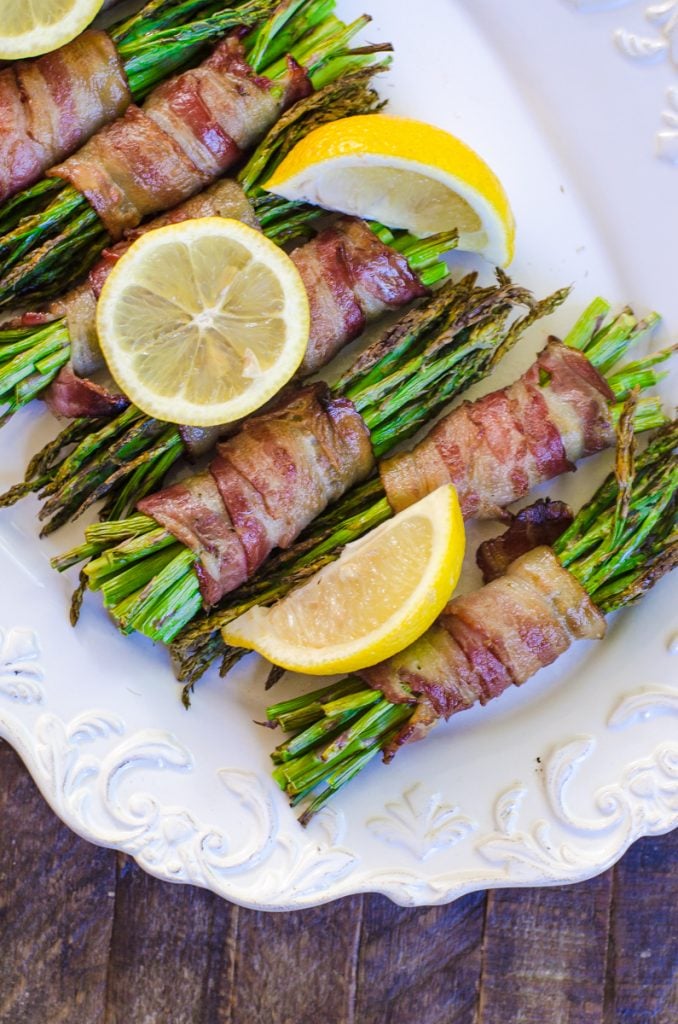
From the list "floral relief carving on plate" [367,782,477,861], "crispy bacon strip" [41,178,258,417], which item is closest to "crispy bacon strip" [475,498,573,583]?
"floral relief carving on plate" [367,782,477,861]

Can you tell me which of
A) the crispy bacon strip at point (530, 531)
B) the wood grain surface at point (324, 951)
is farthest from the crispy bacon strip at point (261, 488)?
the wood grain surface at point (324, 951)

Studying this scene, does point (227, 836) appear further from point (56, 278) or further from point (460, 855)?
point (56, 278)

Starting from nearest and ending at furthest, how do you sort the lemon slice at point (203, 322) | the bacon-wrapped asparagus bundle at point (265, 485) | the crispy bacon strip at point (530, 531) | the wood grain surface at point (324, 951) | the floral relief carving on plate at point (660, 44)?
the lemon slice at point (203, 322) → the bacon-wrapped asparagus bundle at point (265, 485) → the floral relief carving on plate at point (660, 44) → the crispy bacon strip at point (530, 531) → the wood grain surface at point (324, 951)

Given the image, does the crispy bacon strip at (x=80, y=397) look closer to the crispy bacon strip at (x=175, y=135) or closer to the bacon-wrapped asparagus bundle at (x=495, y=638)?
the crispy bacon strip at (x=175, y=135)

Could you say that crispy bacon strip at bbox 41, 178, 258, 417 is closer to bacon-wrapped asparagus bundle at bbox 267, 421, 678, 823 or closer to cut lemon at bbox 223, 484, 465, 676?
cut lemon at bbox 223, 484, 465, 676

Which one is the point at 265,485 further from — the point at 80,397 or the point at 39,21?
the point at 39,21

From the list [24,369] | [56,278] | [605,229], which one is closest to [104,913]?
[24,369]

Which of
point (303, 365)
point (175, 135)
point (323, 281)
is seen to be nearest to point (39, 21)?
point (175, 135)
